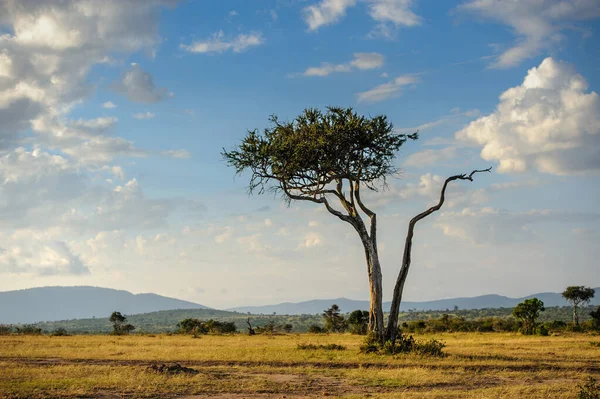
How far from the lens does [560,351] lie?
3061 cm

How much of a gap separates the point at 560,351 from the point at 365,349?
11226 mm

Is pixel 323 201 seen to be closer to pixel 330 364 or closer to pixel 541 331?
pixel 330 364

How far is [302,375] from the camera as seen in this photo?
67.9ft

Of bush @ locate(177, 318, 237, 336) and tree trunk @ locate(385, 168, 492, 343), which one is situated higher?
tree trunk @ locate(385, 168, 492, 343)

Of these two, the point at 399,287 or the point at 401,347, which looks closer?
the point at 401,347

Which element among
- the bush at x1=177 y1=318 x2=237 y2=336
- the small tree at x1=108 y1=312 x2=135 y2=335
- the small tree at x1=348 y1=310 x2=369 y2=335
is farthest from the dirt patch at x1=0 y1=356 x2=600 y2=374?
the small tree at x1=108 y1=312 x2=135 y2=335

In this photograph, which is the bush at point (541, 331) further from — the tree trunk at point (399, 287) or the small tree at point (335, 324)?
the small tree at point (335, 324)

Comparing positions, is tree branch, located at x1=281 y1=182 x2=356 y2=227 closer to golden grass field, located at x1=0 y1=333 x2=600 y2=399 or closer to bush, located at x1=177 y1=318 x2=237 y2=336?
golden grass field, located at x1=0 y1=333 x2=600 y2=399

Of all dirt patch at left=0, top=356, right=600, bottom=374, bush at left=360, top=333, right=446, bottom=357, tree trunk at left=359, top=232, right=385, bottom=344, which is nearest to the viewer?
dirt patch at left=0, top=356, right=600, bottom=374

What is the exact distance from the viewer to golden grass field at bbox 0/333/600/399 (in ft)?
54.4

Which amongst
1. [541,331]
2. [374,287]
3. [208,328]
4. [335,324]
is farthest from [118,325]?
[374,287]

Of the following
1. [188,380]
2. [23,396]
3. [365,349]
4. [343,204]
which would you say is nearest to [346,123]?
[343,204]

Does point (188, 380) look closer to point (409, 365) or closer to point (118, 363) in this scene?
point (118, 363)

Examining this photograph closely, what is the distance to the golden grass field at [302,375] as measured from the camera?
653 inches
